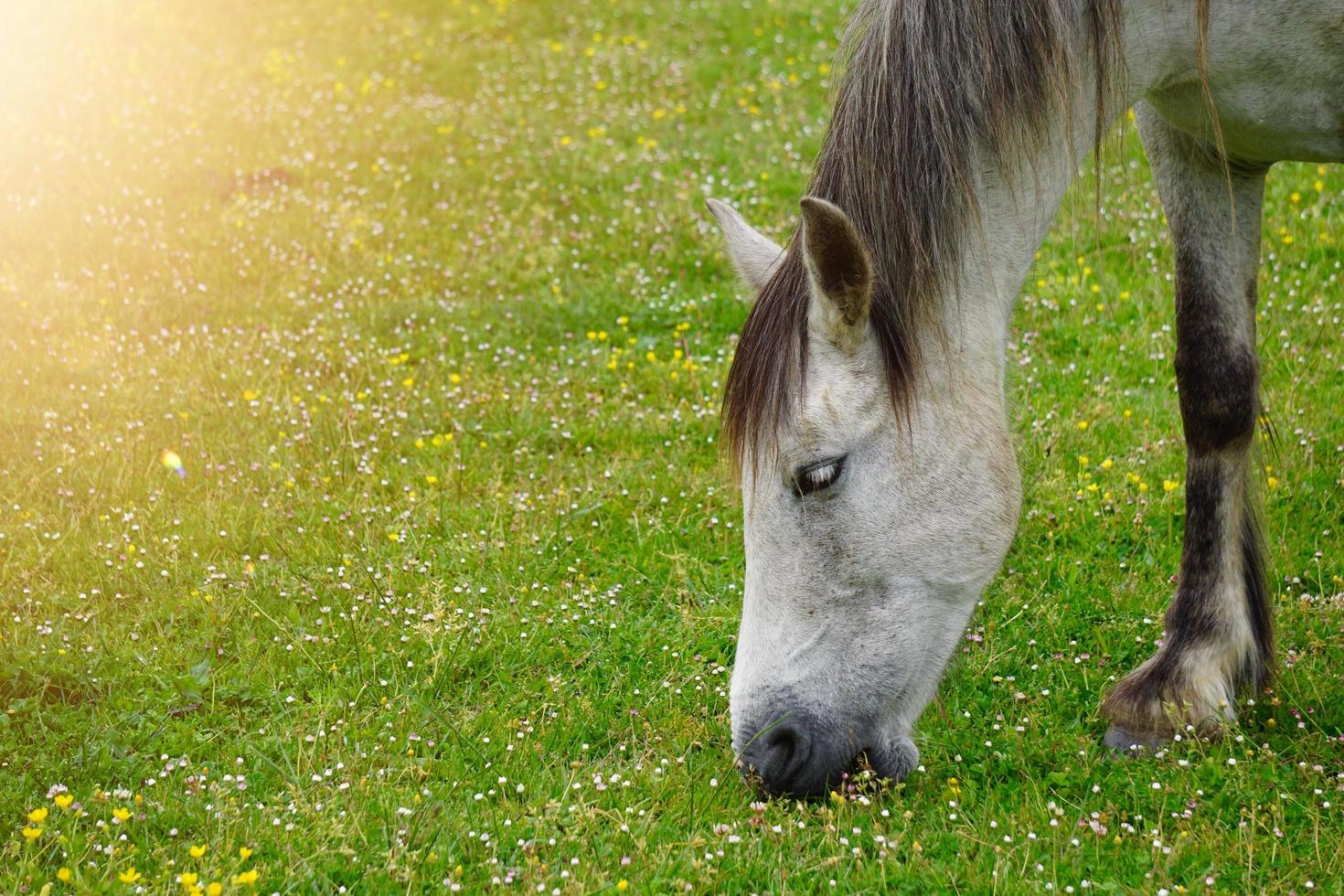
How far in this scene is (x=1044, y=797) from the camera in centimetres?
386

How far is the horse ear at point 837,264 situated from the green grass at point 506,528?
0.92 meters

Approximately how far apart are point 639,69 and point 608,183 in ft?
9.46

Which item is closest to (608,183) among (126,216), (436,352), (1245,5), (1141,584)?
(436,352)

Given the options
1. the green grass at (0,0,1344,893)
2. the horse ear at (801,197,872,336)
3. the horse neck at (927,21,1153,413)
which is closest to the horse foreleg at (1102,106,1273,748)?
the green grass at (0,0,1344,893)

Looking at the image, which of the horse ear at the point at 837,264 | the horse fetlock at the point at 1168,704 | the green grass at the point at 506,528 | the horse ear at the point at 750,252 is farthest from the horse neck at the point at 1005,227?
the horse fetlock at the point at 1168,704

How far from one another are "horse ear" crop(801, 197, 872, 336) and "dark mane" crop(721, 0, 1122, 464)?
0.40 ft

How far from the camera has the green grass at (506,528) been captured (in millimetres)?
3572

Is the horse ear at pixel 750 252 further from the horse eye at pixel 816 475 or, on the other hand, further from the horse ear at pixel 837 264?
the horse eye at pixel 816 475

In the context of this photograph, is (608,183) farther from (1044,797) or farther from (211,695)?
(1044,797)

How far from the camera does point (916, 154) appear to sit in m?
3.43

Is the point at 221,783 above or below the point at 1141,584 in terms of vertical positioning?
above

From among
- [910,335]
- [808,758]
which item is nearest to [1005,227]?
[910,335]

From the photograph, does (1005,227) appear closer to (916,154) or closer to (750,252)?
(916,154)

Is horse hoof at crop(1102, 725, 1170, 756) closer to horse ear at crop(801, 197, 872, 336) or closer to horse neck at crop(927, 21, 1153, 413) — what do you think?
horse neck at crop(927, 21, 1153, 413)
